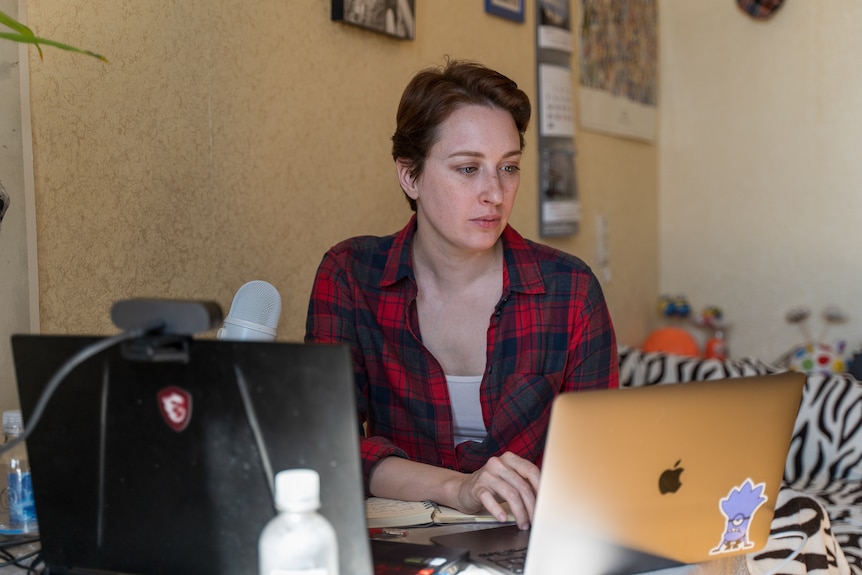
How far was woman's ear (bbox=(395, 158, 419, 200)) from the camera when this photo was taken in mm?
1734

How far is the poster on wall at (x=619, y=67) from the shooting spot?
10.5 ft

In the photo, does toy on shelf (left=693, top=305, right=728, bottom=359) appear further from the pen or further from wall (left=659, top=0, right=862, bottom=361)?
the pen

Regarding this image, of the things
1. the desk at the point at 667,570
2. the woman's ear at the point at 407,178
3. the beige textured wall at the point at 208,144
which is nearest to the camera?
the desk at the point at 667,570

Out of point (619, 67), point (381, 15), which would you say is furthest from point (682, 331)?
point (381, 15)

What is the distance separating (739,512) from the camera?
1018 millimetres

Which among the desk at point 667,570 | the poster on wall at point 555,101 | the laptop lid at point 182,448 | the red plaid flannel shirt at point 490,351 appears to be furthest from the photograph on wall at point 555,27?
the laptop lid at point 182,448

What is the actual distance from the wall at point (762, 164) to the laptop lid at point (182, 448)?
3.00 metres

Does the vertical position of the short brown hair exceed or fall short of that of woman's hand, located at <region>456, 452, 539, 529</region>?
it exceeds it

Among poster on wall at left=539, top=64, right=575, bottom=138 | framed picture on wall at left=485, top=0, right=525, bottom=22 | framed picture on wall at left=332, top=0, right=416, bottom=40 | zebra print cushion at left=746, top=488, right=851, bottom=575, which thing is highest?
framed picture on wall at left=485, top=0, right=525, bottom=22

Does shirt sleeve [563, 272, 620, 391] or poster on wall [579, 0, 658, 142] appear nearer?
shirt sleeve [563, 272, 620, 391]

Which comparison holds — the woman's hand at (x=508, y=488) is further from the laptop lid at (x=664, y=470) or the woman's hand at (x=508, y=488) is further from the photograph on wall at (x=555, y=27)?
the photograph on wall at (x=555, y=27)

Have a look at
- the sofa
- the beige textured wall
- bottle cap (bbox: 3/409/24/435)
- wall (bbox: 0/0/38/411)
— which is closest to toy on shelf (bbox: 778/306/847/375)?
the sofa

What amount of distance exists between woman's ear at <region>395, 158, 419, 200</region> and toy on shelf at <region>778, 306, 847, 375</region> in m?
1.91

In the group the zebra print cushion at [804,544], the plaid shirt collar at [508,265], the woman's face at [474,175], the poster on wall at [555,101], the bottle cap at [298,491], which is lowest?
the zebra print cushion at [804,544]
